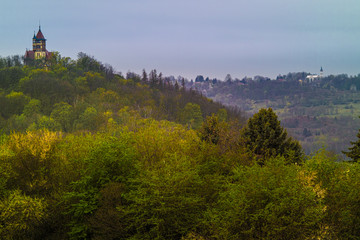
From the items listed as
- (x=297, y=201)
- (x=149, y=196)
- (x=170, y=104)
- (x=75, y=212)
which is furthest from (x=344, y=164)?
(x=170, y=104)

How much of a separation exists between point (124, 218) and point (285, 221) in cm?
1084

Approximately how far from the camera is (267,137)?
41000 mm

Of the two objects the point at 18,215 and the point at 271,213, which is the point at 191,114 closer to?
the point at 18,215

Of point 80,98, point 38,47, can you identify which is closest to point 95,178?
point 80,98

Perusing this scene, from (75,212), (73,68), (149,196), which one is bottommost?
(75,212)

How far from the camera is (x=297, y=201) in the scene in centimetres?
1967

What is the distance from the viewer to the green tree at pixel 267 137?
1580 inches

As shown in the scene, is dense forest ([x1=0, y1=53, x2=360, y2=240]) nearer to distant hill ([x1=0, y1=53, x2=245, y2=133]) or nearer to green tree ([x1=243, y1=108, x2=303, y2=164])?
green tree ([x1=243, y1=108, x2=303, y2=164])

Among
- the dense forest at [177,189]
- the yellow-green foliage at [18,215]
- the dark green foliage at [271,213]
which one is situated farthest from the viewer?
the yellow-green foliage at [18,215]

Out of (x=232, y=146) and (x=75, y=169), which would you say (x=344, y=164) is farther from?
(x=75, y=169)

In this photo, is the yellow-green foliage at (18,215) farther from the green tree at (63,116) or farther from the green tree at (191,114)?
the green tree at (191,114)

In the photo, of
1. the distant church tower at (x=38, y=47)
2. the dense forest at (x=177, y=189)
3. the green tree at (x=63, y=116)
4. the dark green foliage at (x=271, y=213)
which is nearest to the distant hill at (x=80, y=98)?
the green tree at (x=63, y=116)

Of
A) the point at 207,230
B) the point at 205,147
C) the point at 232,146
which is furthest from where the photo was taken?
the point at 232,146

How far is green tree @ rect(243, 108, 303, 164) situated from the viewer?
132ft
